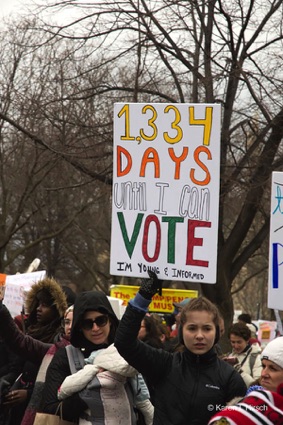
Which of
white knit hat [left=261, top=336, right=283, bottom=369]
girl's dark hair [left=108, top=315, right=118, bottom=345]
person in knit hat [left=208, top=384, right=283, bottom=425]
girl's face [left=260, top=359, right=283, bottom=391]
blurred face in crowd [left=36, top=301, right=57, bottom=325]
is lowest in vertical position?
person in knit hat [left=208, top=384, right=283, bottom=425]

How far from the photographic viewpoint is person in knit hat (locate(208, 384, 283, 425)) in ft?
12.2

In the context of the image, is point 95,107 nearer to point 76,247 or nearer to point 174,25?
point 174,25

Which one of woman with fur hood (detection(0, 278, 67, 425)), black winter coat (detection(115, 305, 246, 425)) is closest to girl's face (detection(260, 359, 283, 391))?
black winter coat (detection(115, 305, 246, 425))

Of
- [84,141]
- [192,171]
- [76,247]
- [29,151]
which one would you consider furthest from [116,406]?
[76,247]

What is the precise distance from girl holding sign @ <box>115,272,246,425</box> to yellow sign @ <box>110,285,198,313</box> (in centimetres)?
1326

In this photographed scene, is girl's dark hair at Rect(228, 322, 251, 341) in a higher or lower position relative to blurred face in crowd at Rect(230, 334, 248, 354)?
higher

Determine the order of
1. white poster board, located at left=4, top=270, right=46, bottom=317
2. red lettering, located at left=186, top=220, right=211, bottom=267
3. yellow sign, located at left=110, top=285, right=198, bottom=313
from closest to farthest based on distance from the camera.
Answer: red lettering, located at left=186, top=220, right=211, bottom=267 < white poster board, located at left=4, top=270, right=46, bottom=317 < yellow sign, located at left=110, top=285, right=198, bottom=313

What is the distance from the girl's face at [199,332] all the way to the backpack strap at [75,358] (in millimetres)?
935

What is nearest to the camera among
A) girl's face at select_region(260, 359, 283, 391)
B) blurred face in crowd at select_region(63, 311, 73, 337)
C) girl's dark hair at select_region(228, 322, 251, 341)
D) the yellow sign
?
girl's face at select_region(260, 359, 283, 391)

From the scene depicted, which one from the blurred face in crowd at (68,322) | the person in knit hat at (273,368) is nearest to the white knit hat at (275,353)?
the person in knit hat at (273,368)

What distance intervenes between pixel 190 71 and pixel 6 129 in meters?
12.2

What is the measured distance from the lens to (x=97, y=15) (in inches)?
605

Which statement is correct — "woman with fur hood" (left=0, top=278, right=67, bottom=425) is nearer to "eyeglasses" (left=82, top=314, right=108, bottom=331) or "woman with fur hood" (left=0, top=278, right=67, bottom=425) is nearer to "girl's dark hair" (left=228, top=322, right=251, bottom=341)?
"eyeglasses" (left=82, top=314, right=108, bottom=331)

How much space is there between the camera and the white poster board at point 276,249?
6.48m
